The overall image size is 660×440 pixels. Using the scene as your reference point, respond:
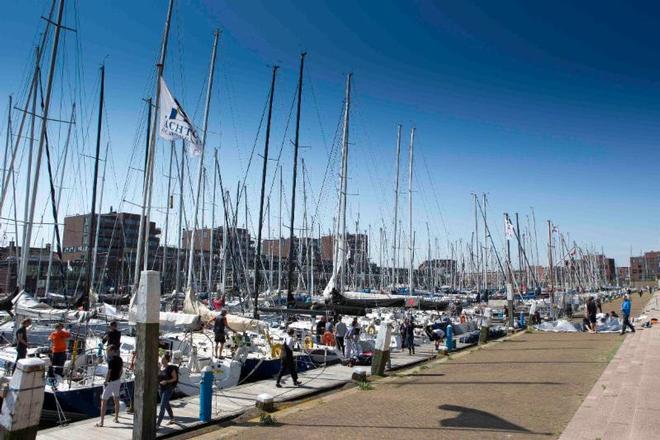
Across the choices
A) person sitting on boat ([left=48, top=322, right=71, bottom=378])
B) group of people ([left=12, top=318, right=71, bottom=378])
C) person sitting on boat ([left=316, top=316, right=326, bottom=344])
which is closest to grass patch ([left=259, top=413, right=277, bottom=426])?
group of people ([left=12, top=318, right=71, bottom=378])

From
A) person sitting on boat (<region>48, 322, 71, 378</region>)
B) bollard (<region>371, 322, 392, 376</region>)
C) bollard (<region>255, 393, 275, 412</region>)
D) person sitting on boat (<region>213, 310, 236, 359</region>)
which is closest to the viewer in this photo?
bollard (<region>255, 393, 275, 412</region>)

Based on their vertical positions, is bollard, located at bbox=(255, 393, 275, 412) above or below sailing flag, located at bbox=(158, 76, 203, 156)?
below

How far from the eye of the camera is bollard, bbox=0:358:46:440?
864cm

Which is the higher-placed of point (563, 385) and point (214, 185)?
point (214, 185)

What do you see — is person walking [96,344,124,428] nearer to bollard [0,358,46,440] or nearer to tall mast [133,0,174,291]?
bollard [0,358,46,440]

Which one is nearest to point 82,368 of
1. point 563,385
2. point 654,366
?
point 563,385

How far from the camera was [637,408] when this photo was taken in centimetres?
1184

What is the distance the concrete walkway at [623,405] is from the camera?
32.9ft

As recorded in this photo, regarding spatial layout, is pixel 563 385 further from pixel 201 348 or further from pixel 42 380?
pixel 42 380

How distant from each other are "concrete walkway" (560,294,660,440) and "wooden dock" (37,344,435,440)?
25.8 ft

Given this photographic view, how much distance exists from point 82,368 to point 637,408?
15559mm

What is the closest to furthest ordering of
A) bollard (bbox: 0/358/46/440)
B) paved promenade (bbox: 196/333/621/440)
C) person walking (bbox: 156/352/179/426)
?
bollard (bbox: 0/358/46/440) < paved promenade (bbox: 196/333/621/440) < person walking (bbox: 156/352/179/426)

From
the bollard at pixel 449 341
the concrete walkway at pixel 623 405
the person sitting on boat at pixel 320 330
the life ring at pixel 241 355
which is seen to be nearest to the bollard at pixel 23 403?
the life ring at pixel 241 355

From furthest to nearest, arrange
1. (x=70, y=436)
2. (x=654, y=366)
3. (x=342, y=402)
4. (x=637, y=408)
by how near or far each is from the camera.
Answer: (x=654, y=366) < (x=342, y=402) < (x=637, y=408) < (x=70, y=436)
